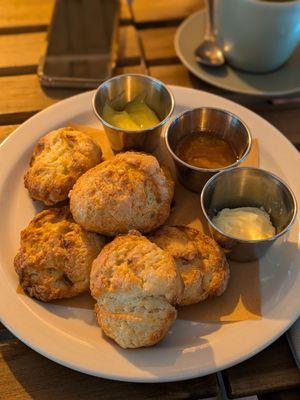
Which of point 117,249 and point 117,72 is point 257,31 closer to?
point 117,72

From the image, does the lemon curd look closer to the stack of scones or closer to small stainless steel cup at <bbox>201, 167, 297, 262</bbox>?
the stack of scones

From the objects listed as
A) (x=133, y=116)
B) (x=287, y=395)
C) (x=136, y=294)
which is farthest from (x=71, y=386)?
(x=133, y=116)

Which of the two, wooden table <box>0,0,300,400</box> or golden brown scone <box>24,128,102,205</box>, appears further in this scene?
golden brown scone <box>24,128,102,205</box>

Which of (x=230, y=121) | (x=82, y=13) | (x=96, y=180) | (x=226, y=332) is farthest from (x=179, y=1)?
(x=226, y=332)

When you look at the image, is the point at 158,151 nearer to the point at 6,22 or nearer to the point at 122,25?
the point at 122,25

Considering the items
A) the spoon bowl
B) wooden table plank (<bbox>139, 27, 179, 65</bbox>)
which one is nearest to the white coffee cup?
the spoon bowl
